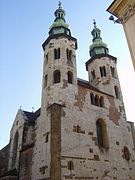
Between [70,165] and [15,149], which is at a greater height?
[15,149]

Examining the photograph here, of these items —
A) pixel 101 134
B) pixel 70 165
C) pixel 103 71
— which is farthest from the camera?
pixel 103 71

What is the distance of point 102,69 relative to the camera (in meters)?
27.7

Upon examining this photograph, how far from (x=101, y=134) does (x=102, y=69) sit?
1007cm

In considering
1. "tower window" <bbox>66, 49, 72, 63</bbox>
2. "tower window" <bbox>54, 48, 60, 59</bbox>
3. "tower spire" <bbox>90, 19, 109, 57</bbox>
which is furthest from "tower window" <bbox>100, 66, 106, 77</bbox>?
"tower window" <bbox>54, 48, 60, 59</bbox>

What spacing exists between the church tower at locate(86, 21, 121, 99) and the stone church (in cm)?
14

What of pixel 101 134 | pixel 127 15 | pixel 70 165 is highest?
pixel 101 134

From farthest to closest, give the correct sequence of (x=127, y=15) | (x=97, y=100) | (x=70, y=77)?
(x=97, y=100) → (x=70, y=77) → (x=127, y=15)

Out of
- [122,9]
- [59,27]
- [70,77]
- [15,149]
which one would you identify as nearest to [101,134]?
[70,77]

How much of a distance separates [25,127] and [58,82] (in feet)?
19.5

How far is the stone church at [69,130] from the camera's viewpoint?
1656cm

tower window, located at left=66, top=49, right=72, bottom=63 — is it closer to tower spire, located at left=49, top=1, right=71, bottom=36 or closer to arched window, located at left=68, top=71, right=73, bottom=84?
arched window, located at left=68, top=71, right=73, bottom=84

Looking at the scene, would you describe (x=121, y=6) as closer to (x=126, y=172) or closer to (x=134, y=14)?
(x=134, y=14)

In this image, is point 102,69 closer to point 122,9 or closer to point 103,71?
point 103,71

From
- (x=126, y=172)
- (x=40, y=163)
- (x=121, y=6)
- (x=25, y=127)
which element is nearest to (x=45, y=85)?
(x=25, y=127)
